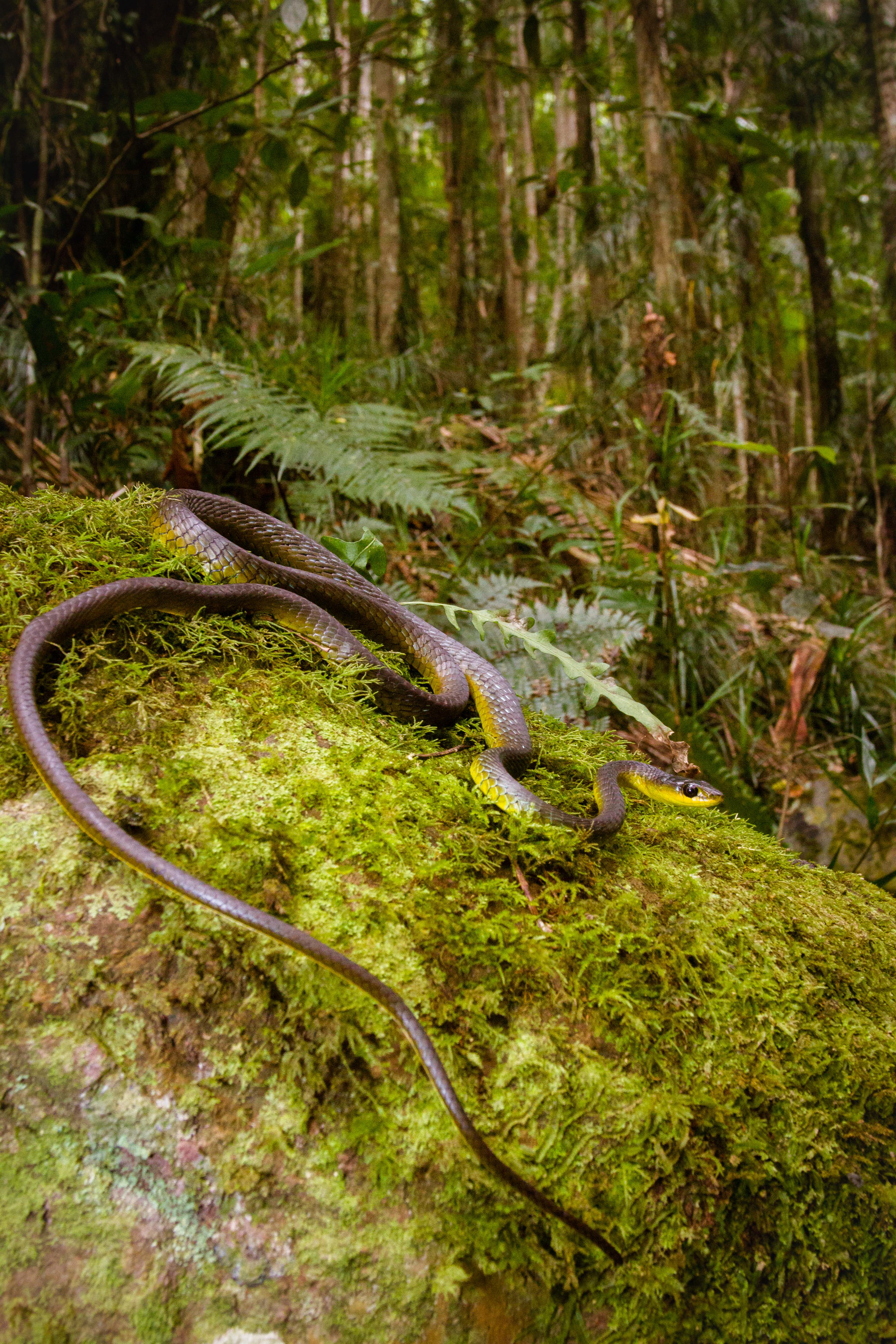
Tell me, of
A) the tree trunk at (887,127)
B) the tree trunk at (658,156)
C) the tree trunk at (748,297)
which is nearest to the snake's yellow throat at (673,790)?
the tree trunk at (748,297)

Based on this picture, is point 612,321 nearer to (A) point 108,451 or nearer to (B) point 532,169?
(A) point 108,451

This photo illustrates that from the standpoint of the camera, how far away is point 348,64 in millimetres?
4617

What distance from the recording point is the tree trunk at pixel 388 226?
28.2 feet

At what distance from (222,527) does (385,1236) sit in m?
2.21

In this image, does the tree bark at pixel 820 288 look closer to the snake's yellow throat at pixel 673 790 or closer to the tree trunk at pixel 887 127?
the tree trunk at pixel 887 127

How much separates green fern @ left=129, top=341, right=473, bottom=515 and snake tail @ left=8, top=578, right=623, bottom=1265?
6.45ft

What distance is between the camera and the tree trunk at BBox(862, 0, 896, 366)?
336 inches

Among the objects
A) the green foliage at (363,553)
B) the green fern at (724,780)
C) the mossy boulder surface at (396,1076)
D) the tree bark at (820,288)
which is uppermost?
the tree bark at (820,288)

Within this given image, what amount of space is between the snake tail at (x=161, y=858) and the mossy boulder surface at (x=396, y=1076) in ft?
0.14

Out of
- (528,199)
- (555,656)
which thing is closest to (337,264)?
(555,656)

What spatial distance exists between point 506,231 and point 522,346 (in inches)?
68.5

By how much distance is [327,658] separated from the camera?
2295 mm

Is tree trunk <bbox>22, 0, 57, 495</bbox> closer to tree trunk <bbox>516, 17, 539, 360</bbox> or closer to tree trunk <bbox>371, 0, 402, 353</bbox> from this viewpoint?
tree trunk <bbox>371, 0, 402, 353</bbox>

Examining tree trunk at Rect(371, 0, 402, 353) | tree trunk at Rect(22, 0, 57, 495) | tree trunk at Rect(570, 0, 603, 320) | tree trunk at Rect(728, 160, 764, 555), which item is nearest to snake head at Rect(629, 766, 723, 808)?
tree trunk at Rect(22, 0, 57, 495)
